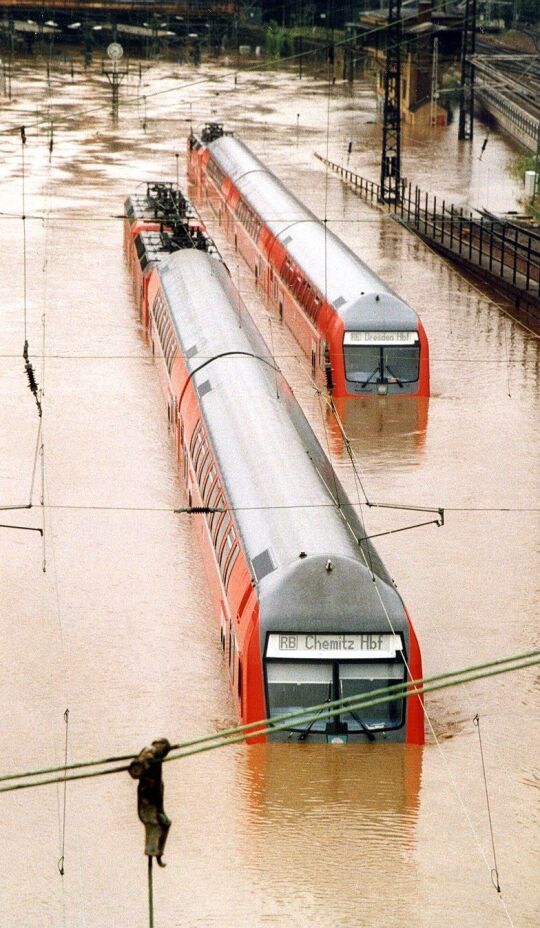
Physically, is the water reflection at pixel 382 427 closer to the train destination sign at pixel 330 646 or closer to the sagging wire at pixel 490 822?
the sagging wire at pixel 490 822

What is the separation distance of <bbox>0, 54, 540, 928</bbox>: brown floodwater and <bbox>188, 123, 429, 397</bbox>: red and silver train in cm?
66

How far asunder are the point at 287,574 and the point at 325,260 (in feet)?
65.4

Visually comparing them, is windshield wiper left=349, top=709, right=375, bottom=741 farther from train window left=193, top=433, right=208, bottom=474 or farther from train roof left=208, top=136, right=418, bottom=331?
train roof left=208, top=136, right=418, bottom=331

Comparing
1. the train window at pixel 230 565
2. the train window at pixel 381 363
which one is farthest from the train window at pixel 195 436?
the train window at pixel 381 363

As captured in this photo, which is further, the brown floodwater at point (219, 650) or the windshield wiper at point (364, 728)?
the windshield wiper at point (364, 728)

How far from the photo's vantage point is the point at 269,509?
1773cm

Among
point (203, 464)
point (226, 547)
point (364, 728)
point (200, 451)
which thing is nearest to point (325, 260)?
point (200, 451)

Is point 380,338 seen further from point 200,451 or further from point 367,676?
point 367,676

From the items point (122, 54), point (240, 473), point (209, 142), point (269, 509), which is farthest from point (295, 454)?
point (122, 54)

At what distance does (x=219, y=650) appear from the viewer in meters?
20.2

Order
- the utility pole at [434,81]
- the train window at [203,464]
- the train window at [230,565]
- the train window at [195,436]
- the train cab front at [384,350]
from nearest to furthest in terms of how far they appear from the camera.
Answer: the train window at [230,565] → the train window at [203,464] → the train window at [195,436] → the train cab front at [384,350] → the utility pole at [434,81]

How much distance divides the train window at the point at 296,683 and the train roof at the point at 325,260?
15706 millimetres

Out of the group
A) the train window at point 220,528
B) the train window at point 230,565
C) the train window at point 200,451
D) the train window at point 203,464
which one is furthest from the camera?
the train window at point 200,451

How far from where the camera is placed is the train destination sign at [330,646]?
1595 centimetres
